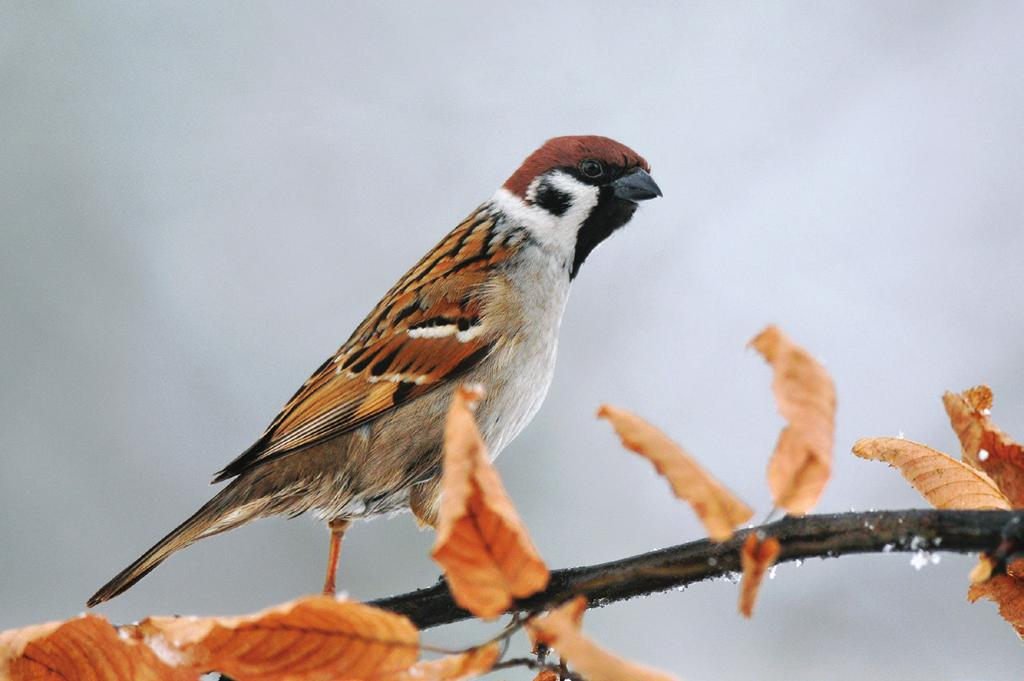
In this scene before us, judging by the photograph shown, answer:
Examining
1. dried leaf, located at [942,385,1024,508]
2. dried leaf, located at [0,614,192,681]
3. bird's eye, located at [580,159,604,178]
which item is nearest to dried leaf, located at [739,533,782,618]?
dried leaf, located at [942,385,1024,508]

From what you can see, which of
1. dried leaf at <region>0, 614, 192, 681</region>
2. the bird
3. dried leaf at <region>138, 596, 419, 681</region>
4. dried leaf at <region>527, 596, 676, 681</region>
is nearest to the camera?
dried leaf at <region>527, 596, 676, 681</region>

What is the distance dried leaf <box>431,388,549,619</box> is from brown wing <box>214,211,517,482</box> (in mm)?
1931

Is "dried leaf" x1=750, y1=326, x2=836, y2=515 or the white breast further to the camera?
the white breast

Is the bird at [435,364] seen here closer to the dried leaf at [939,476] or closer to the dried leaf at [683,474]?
the dried leaf at [939,476]

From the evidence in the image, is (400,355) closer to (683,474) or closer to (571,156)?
(571,156)

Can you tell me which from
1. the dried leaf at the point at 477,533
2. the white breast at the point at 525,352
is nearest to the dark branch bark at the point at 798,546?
the dried leaf at the point at 477,533

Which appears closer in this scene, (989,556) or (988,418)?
(989,556)

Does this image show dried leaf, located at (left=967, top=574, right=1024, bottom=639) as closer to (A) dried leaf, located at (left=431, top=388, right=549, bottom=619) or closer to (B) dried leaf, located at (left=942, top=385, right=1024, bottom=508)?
(B) dried leaf, located at (left=942, top=385, right=1024, bottom=508)

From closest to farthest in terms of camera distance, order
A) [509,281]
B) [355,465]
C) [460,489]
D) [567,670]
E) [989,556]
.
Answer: [460,489]
[989,556]
[567,670]
[355,465]
[509,281]

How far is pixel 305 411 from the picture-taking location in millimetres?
2908

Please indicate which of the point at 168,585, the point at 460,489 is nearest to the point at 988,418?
the point at 460,489

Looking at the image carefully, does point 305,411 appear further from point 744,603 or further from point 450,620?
point 744,603

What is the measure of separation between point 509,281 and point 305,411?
2.16 ft

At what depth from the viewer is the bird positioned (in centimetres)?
279
